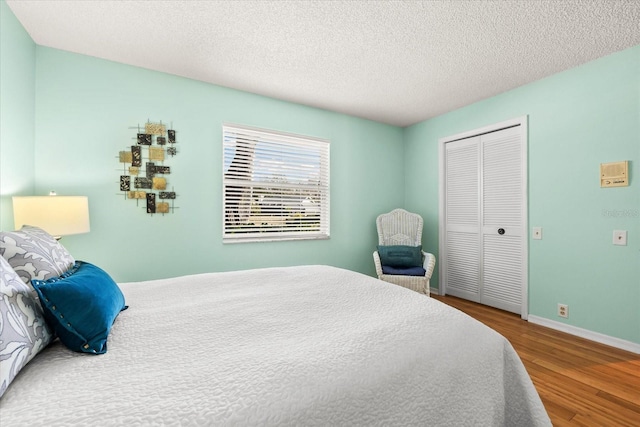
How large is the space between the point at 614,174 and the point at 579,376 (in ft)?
5.53

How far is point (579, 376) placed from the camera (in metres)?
1.97

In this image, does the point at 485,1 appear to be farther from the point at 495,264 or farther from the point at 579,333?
the point at 579,333

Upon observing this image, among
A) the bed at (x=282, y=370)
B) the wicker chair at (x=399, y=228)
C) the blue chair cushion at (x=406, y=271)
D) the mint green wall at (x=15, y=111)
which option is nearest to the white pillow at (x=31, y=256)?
the bed at (x=282, y=370)

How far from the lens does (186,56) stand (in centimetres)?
253

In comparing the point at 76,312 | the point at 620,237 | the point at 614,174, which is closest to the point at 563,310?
the point at 620,237

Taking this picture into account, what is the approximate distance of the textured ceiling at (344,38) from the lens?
1.95 meters

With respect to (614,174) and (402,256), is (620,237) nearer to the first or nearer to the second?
(614,174)

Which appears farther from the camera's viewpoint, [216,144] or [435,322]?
[216,144]

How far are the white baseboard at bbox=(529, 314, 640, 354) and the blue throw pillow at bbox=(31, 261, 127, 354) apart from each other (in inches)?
140

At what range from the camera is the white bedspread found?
0.67m

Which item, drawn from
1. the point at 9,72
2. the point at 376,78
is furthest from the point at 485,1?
the point at 9,72

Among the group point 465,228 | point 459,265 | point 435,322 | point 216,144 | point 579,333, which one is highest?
point 216,144

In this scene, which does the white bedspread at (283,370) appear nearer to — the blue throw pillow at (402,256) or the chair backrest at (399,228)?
the blue throw pillow at (402,256)

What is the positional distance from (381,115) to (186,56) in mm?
2497
